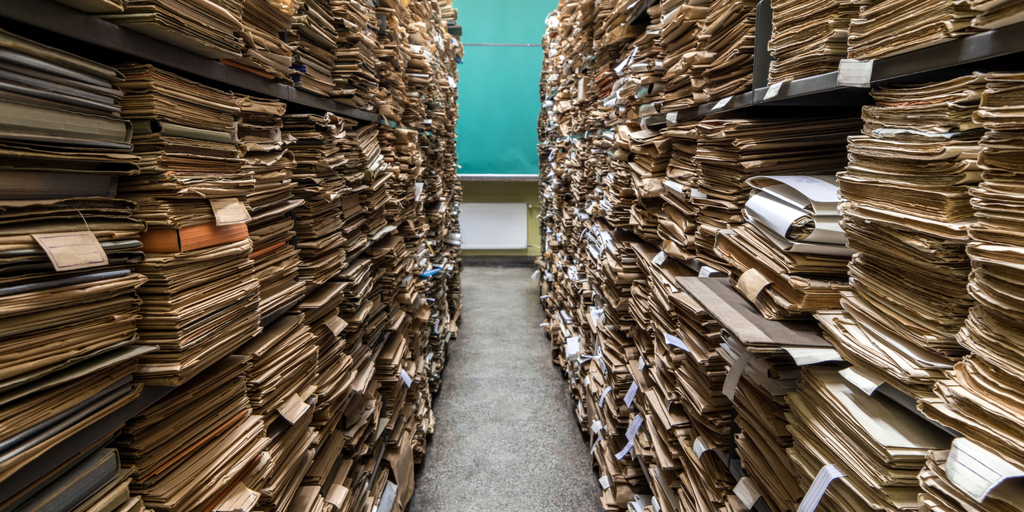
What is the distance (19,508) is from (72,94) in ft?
1.92

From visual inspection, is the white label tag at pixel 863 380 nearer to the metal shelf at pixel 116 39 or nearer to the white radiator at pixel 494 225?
the metal shelf at pixel 116 39

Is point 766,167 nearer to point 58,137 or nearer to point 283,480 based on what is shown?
point 58,137

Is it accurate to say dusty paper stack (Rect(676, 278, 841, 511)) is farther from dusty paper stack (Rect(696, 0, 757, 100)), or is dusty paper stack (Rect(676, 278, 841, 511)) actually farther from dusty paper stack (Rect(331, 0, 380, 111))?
dusty paper stack (Rect(331, 0, 380, 111))

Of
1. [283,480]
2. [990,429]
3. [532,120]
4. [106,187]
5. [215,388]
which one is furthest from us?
[532,120]

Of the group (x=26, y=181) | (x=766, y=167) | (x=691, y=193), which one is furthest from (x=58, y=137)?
(x=691, y=193)

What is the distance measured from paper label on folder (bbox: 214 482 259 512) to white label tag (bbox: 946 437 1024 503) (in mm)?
1299

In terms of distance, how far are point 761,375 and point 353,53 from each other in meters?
1.88

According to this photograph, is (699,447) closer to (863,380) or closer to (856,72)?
(863,380)

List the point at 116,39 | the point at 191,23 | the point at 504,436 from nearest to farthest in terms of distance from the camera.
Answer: the point at 116,39 → the point at 191,23 → the point at 504,436

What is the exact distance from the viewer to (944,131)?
707 millimetres

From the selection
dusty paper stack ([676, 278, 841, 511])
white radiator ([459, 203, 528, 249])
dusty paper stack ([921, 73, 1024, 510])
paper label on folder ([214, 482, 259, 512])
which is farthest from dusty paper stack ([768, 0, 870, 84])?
white radiator ([459, 203, 528, 249])

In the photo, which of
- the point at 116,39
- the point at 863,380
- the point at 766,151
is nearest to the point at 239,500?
the point at 116,39

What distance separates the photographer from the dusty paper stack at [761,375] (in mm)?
996

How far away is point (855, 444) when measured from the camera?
0.84 meters
